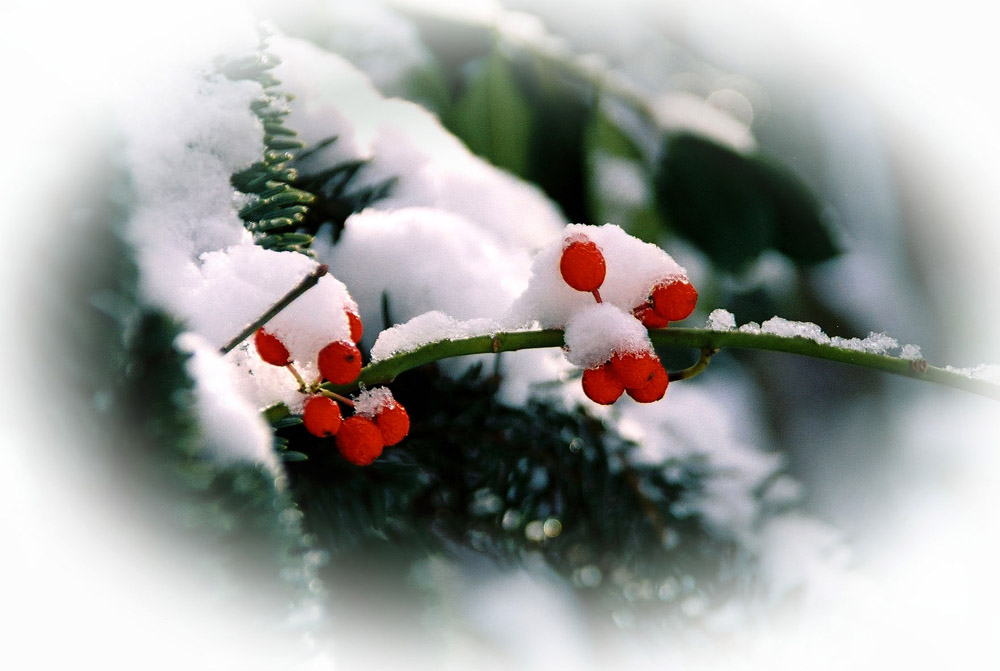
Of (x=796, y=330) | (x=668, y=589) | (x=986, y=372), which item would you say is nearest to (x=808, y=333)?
(x=796, y=330)

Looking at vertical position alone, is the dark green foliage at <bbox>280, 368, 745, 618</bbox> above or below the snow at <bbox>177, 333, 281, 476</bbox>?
above

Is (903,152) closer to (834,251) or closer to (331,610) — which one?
(834,251)

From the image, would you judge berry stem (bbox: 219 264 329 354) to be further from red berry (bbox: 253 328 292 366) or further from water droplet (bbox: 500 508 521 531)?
water droplet (bbox: 500 508 521 531)

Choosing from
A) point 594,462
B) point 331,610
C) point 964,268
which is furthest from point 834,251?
point 331,610

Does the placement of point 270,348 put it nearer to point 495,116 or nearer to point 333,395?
point 333,395

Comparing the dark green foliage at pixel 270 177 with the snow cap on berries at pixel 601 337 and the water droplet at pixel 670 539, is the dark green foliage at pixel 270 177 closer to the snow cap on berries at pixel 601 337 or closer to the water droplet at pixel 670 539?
the snow cap on berries at pixel 601 337

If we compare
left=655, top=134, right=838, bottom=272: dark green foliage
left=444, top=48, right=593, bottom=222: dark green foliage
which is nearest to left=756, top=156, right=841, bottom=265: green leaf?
left=655, top=134, right=838, bottom=272: dark green foliage

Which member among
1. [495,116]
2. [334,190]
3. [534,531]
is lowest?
[534,531]
